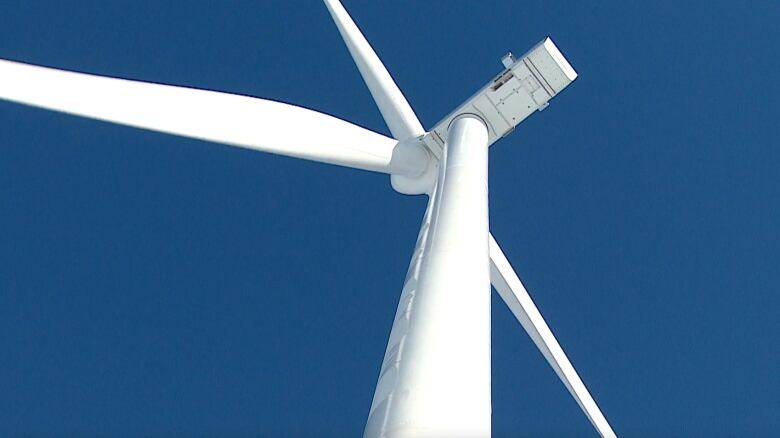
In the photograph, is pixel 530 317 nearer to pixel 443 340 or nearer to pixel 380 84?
pixel 380 84

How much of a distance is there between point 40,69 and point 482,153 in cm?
694

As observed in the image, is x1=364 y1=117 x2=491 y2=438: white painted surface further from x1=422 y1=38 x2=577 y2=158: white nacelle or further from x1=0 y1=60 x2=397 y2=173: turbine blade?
x1=422 y1=38 x2=577 y2=158: white nacelle

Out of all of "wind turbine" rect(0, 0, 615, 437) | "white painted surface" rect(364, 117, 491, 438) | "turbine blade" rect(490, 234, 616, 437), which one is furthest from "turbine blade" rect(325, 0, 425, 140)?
"white painted surface" rect(364, 117, 491, 438)

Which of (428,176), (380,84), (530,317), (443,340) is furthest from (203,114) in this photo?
(380,84)

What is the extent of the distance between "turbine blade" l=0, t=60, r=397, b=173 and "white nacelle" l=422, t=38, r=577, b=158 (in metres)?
2.18

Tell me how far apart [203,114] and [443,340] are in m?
4.86

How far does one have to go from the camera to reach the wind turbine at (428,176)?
232 inches

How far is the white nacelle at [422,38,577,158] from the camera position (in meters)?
16.7

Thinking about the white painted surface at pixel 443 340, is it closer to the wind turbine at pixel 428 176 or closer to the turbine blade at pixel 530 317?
the wind turbine at pixel 428 176

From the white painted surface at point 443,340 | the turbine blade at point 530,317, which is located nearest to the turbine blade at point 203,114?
the white painted surface at point 443,340

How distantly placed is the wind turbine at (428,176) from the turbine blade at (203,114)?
0.02 metres

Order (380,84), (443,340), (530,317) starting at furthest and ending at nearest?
1. (380,84)
2. (530,317)
3. (443,340)

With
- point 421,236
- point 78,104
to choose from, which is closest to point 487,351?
point 421,236

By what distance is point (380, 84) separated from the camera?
63.4ft
